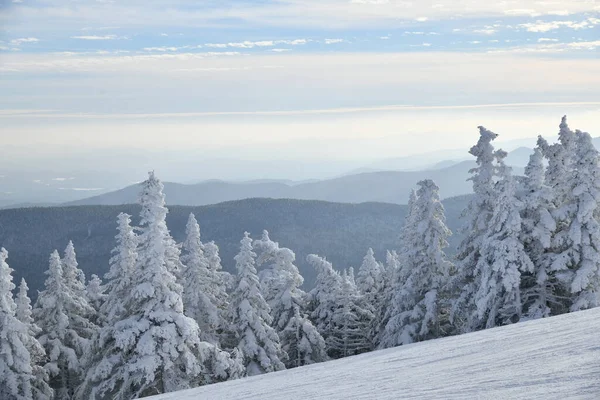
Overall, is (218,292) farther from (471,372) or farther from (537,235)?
(471,372)

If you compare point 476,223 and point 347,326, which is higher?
point 476,223

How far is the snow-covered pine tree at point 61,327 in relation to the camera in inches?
1374

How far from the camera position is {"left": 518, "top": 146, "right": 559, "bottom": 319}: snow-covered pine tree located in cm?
2392

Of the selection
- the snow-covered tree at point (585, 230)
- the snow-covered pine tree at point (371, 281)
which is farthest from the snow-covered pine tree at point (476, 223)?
the snow-covered pine tree at point (371, 281)

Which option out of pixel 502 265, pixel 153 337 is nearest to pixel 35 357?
pixel 153 337

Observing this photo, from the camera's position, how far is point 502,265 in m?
23.4

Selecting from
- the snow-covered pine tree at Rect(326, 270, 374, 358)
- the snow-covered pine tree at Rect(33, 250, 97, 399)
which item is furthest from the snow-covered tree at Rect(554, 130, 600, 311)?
the snow-covered pine tree at Rect(33, 250, 97, 399)

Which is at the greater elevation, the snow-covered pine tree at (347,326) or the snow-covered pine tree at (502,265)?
the snow-covered pine tree at (502,265)

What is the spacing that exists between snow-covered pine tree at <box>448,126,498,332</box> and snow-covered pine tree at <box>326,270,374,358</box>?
1073 centimetres

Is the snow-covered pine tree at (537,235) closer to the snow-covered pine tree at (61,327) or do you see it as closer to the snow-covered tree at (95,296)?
the snow-covered pine tree at (61,327)

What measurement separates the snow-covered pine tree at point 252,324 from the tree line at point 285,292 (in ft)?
0.23

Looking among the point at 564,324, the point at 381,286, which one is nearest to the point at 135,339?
the point at 564,324

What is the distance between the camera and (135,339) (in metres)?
21.7

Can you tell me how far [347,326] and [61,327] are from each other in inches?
716
